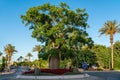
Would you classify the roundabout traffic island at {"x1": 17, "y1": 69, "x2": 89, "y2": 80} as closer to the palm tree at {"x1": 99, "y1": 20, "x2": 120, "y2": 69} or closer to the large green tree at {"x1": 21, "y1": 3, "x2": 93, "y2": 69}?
the large green tree at {"x1": 21, "y1": 3, "x2": 93, "y2": 69}

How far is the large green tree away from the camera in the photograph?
45656 mm

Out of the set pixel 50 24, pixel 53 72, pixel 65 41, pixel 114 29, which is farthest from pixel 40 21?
pixel 114 29

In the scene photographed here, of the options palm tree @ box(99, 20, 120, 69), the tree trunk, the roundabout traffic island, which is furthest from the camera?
palm tree @ box(99, 20, 120, 69)

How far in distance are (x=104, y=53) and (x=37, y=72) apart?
61539mm

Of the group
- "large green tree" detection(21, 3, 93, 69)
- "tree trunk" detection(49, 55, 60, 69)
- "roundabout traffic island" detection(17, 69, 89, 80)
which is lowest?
"roundabout traffic island" detection(17, 69, 89, 80)

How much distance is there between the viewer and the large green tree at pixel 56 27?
45.7 m

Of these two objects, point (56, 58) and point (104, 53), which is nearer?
point (56, 58)

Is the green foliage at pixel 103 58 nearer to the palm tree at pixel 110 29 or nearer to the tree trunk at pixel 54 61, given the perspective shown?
the palm tree at pixel 110 29

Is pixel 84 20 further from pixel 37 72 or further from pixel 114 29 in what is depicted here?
pixel 114 29

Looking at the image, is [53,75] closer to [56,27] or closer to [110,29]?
[56,27]

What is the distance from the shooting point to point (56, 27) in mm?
45156

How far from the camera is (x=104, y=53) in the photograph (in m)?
100

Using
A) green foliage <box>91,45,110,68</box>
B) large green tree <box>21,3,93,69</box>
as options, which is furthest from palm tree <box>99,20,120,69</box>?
large green tree <box>21,3,93,69</box>

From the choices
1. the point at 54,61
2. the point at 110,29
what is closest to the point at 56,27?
the point at 54,61
